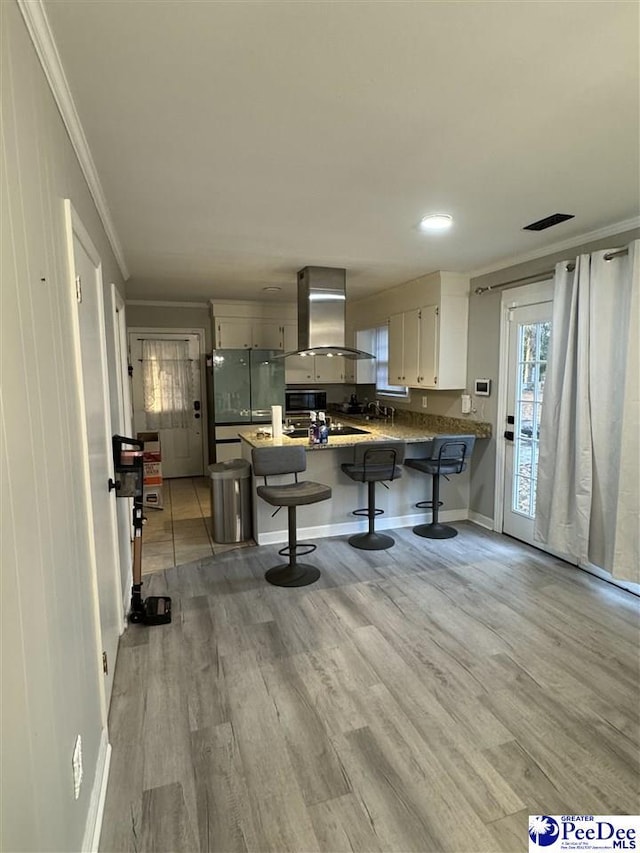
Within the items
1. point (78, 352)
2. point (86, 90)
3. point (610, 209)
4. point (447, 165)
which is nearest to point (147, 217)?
point (86, 90)

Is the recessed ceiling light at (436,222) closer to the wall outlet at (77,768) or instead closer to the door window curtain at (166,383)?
the wall outlet at (77,768)

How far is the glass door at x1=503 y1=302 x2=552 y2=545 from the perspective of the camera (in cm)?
371

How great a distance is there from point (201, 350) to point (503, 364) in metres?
4.06

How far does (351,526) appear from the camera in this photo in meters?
4.32

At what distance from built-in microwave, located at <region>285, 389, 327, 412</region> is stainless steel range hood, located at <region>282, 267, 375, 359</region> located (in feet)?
6.52

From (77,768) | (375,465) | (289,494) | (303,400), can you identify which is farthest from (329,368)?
(77,768)

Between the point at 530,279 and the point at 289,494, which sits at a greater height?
the point at 530,279

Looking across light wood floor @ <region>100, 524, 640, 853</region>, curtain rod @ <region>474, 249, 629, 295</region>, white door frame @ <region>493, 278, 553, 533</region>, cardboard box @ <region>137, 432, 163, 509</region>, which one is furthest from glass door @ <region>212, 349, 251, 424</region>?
white door frame @ <region>493, 278, 553, 533</region>

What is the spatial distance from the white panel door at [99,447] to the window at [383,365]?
3707mm

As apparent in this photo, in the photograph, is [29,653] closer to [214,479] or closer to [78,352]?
[78,352]

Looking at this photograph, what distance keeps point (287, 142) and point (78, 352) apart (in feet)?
3.92

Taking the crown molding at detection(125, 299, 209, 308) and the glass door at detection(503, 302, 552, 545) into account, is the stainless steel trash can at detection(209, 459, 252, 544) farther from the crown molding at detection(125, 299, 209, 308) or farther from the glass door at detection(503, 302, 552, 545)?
the crown molding at detection(125, 299, 209, 308)

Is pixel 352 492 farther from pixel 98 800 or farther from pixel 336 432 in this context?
pixel 98 800

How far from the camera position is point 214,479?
13.1ft
